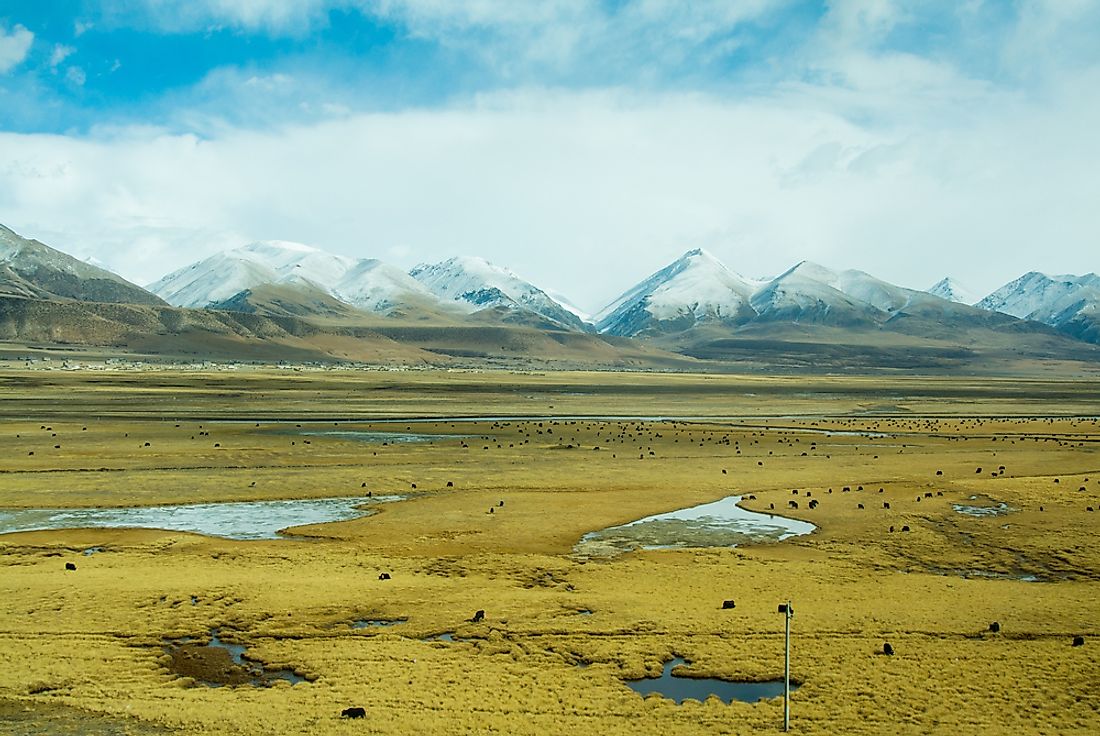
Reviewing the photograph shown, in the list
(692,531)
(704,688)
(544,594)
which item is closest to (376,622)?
(544,594)

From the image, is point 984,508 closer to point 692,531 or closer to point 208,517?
point 692,531

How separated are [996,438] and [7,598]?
76.5 m

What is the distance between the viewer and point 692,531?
37.4m

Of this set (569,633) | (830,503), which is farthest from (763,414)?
(569,633)

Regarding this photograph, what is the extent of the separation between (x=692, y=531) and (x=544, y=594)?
39.5ft

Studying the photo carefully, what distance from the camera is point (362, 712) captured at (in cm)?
1800

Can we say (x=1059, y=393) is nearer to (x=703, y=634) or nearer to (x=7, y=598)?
(x=703, y=634)

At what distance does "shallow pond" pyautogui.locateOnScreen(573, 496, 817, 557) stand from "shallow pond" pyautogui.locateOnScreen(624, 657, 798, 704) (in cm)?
1226

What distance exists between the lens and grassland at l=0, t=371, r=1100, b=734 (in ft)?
61.1

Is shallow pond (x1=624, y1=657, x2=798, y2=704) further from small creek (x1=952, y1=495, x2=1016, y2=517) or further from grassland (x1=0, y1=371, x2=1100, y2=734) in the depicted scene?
small creek (x1=952, y1=495, x2=1016, y2=517)

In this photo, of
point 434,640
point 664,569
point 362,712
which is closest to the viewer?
point 362,712

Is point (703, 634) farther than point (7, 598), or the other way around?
point (7, 598)

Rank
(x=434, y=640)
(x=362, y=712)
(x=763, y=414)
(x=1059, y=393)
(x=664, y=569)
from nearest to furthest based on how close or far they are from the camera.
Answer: (x=362, y=712)
(x=434, y=640)
(x=664, y=569)
(x=763, y=414)
(x=1059, y=393)

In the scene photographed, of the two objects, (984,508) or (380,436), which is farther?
(380,436)
